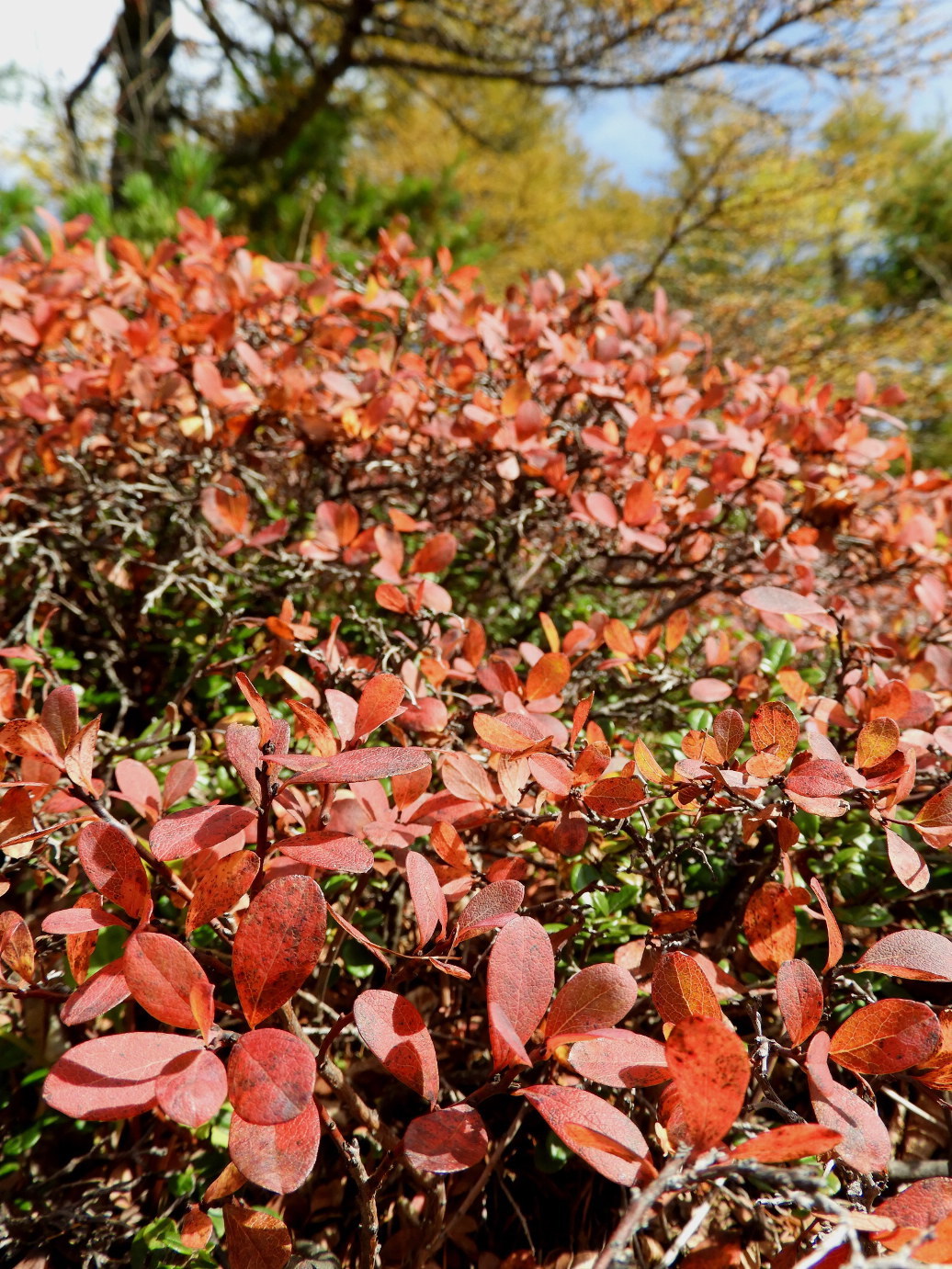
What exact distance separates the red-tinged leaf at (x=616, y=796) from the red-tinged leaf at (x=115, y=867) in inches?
14.0

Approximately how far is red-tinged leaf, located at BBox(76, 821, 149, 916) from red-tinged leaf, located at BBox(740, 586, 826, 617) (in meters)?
0.58

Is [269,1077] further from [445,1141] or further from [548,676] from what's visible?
[548,676]

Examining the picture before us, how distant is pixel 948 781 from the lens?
27.9 inches

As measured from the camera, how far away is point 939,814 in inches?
22.5

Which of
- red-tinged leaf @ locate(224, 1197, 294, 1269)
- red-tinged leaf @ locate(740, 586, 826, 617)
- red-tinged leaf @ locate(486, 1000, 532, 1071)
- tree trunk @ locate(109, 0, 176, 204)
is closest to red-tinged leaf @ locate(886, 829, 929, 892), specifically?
red-tinged leaf @ locate(740, 586, 826, 617)

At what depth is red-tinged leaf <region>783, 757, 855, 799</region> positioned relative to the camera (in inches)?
21.0

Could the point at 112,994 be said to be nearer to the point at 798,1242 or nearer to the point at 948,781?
the point at 798,1242

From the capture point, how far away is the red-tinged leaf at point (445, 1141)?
1.34 feet

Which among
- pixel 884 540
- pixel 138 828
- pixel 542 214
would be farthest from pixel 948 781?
pixel 542 214

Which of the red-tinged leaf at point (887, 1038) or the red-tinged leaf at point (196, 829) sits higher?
the red-tinged leaf at point (196, 829)

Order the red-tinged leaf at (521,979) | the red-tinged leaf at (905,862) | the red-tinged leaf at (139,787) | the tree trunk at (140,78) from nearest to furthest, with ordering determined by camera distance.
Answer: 1. the red-tinged leaf at (521,979)
2. the red-tinged leaf at (905,862)
3. the red-tinged leaf at (139,787)
4. the tree trunk at (140,78)

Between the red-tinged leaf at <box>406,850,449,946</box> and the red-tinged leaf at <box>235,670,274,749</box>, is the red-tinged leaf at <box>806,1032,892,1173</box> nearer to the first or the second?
the red-tinged leaf at <box>406,850,449,946</box>

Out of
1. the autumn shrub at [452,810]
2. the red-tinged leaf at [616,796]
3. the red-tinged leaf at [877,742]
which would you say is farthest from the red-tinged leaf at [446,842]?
the red-tinged leaf at [877,742]

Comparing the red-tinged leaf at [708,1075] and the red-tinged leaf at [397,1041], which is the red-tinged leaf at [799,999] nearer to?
the red-tinged leaf at [708,1075]
